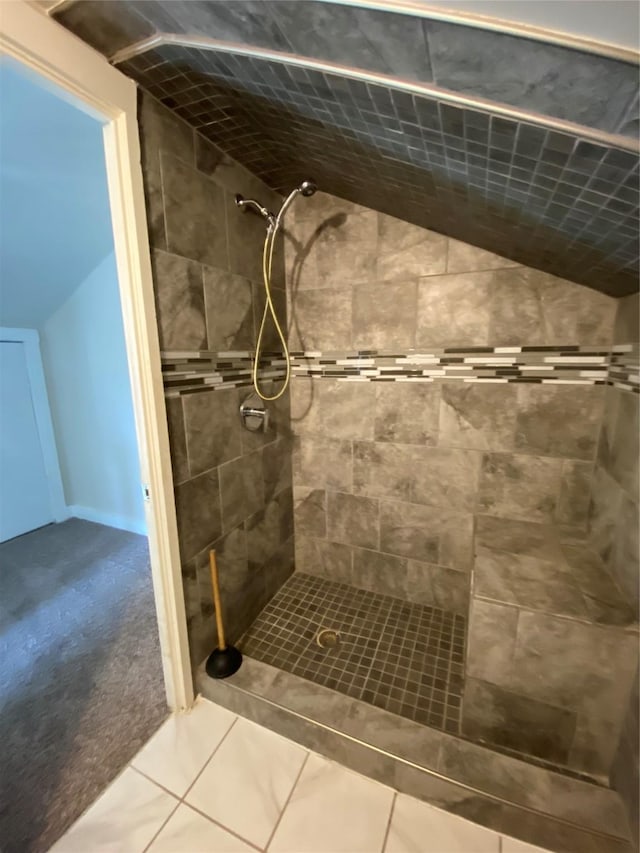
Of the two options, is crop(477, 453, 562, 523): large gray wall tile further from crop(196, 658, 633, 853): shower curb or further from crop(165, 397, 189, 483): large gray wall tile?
crop(165, 397, 189, 483): large gray wall tile

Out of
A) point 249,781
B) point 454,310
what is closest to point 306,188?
point 454,310

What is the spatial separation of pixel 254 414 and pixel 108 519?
2.12m

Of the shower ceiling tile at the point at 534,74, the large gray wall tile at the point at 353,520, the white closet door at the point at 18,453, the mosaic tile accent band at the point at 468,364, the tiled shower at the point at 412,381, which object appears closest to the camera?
the shower ceiling tile at the point at 534,74

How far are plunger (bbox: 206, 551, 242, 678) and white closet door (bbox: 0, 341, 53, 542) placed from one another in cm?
227

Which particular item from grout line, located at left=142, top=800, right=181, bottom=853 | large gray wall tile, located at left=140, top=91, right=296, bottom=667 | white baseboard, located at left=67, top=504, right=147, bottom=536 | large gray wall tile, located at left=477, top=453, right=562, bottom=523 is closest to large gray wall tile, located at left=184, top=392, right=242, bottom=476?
large gray wall tile, located at left=140, top=91, right=296, bottom=667

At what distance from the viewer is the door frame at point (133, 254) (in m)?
0.81

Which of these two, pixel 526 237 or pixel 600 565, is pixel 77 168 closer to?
pixel 526 237

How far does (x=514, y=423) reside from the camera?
5.16ft

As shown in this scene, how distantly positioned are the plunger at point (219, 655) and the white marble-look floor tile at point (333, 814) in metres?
0.45

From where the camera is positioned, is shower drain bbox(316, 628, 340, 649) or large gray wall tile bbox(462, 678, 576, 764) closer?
large gray wall tile bbox(462, 678, 576, 764)

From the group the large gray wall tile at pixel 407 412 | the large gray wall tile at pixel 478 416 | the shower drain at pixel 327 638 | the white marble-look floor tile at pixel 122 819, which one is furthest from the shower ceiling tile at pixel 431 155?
the white marble-look floor tile at pixel 122 819

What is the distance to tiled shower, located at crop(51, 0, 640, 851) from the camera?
75 cm

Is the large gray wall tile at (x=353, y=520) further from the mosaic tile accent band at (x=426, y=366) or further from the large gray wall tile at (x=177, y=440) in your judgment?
the large gray wall tile at (x=177, y=440)

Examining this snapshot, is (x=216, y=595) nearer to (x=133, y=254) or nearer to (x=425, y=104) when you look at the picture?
(x=133, y=254)
